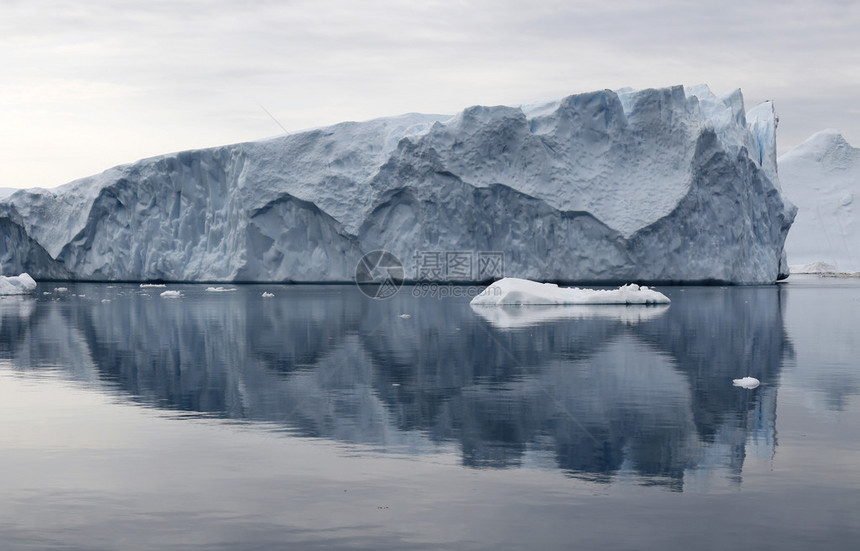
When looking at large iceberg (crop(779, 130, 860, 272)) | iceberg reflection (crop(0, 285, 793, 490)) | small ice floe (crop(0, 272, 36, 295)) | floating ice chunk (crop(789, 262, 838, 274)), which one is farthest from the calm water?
large iceberg (crop(779, 130, 860, 272))

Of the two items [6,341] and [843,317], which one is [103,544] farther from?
[843,317]

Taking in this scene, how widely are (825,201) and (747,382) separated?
85602 mm

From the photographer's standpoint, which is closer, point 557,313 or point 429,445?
point 429,445

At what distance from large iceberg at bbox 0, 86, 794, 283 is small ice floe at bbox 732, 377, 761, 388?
25.2 meters

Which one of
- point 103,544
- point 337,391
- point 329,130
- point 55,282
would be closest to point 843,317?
point 337,391

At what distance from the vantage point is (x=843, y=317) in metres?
19.7

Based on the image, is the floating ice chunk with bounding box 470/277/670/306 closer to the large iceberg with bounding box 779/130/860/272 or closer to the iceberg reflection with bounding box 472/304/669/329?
the iceberg reflection with bounding box 472/304/669/329

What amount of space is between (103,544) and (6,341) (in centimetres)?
1084

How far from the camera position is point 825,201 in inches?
3425

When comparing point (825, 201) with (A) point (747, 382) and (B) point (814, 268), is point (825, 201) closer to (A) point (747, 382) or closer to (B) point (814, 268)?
(B) point (814, 268)

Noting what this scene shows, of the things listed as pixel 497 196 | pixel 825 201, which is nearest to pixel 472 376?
pixel 497 196

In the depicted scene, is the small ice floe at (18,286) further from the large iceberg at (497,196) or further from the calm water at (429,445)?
the calm water at (429,445)

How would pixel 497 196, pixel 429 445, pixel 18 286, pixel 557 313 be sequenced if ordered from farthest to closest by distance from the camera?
pixel 497 196 < pixel 18 286 < pixel 557 313 < pixel 429 445

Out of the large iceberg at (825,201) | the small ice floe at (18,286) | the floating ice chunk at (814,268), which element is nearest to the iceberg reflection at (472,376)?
the small ice floe at (18,286)
